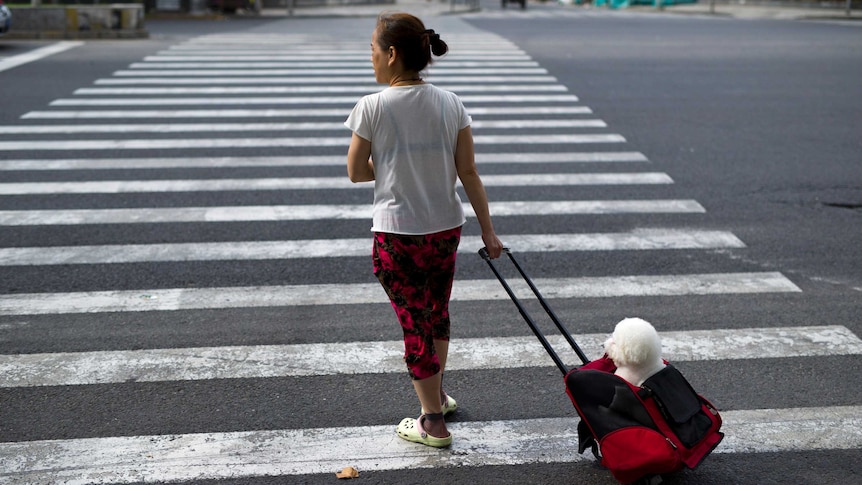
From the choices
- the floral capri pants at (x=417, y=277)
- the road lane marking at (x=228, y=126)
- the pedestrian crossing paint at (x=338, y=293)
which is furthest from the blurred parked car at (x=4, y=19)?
the floral capri pants at (x=417, y=277)

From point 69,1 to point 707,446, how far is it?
29.2 metres

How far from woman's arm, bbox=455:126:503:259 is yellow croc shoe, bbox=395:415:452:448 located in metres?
0.78

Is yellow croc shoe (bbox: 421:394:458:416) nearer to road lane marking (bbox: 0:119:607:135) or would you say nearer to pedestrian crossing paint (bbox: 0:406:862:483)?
pedestrian crossing paint (bbox: 0:406:862:483)

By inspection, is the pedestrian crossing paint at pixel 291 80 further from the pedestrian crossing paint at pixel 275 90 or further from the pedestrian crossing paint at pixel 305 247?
the pedestrian crossing paint at pixel 305 247

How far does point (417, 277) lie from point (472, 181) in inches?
17.5

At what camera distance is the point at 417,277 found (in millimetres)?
3781

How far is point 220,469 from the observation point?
3719mm

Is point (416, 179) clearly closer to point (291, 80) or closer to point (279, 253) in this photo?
point (279, 253)

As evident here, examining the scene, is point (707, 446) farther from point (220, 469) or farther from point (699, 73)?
point (699, 73)

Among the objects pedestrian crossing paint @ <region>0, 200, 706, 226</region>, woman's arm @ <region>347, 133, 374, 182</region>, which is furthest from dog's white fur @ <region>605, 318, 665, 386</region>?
pedestrian crossing paint @ <region>0, 200, 706, 226</region>

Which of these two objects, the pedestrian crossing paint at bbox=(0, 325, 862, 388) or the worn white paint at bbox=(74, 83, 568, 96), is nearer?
the pedestrian crossing paint at bbox=(0, 325, 862, 388)

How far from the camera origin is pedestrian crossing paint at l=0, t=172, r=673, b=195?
8477 millimetres

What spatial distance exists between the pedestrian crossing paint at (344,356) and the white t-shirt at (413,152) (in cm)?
125

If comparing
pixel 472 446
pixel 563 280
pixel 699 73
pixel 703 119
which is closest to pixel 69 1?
pixel 699 73
